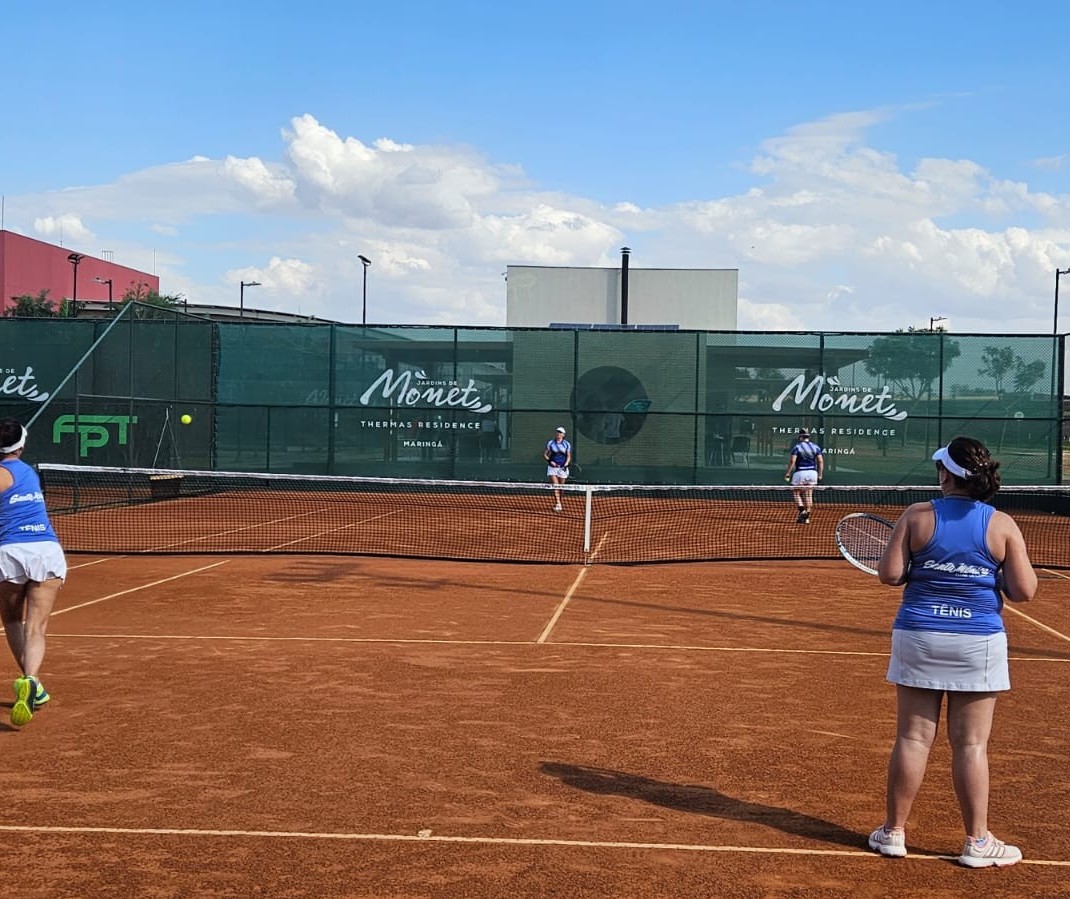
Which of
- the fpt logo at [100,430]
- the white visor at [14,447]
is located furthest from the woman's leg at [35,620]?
the fpt logo at [100,430]

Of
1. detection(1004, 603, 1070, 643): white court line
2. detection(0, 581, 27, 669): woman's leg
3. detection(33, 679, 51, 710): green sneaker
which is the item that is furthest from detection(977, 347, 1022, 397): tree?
detection(0, 581, 27, 669): woman's leg

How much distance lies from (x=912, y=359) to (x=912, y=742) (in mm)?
22813

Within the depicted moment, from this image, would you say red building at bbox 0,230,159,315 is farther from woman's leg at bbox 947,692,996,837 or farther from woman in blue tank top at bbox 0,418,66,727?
woman's leg at bbox 947,692,996,837

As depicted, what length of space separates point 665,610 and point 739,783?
5.47 m

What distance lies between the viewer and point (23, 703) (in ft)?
21.6

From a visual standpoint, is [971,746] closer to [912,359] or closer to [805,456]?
[805,456]

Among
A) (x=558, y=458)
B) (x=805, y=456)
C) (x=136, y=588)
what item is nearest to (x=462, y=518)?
(x=558, y=458)

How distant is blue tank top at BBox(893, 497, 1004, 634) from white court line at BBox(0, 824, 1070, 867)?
1.02 m

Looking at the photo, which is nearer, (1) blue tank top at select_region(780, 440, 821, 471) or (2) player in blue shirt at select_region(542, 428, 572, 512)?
(1) blue tank top at select_region(780, 440, 821, 471)

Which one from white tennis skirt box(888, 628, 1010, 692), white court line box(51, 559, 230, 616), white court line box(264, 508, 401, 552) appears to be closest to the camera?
white tennis skirt box(888, 628, 1010, 692)

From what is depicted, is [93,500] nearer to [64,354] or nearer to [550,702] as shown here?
[64,354]

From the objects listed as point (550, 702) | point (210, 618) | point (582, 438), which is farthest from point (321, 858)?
point (582, 438)

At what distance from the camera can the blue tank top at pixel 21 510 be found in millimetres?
6836

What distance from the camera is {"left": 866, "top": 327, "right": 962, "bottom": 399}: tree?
25781mm
